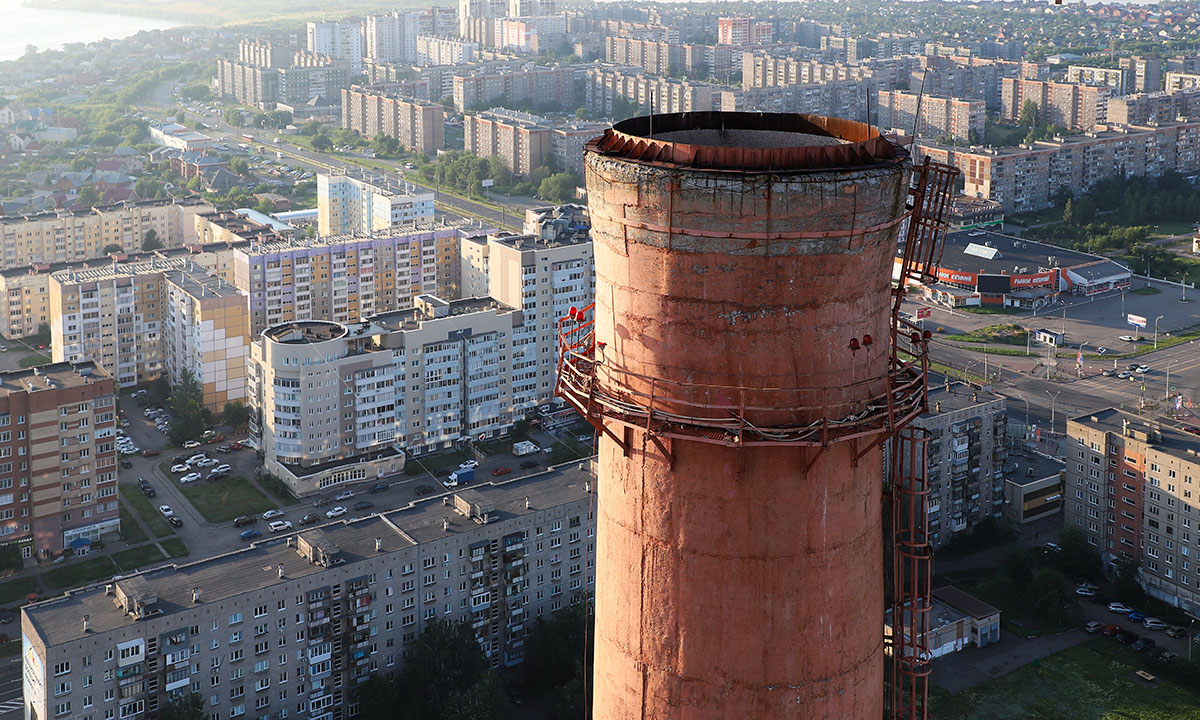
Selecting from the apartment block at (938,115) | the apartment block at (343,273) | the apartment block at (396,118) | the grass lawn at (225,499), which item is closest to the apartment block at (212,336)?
the apartment block at (343,273)

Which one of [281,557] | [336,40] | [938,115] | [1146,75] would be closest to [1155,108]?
[938,115]

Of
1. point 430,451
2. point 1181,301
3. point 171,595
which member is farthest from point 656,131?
point 1181,301

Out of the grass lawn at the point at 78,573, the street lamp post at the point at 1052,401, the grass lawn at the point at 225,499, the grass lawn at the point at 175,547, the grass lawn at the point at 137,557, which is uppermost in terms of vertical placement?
the street lamp post at the point at 1052,401

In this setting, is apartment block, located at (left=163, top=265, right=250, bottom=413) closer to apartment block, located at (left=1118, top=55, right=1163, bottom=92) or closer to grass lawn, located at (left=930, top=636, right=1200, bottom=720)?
grass lawn, located at (left=930, top=636, right=1200, bottom=720)

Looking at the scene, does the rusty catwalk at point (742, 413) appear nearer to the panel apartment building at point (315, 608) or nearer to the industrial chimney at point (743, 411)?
the industrial chimney at point (743, 411)

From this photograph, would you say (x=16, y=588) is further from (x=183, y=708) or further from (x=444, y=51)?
(x=444, y=51)

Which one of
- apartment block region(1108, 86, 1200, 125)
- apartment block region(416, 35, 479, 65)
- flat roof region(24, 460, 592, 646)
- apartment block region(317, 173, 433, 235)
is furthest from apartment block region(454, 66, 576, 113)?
flat roof region(24, 460, 592, 646)
